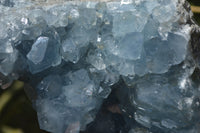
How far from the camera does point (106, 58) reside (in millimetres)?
726

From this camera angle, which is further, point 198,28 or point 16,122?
point 16,122

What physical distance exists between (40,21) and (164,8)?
32 cm

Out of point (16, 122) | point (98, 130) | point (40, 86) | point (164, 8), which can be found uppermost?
point (164, 8)

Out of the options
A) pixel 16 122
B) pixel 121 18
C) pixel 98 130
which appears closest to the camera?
pixel 121 18

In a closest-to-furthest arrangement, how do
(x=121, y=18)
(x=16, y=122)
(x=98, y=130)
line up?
1. (x=121, y=18)
2. (x=98, y=130)
3. (x=16, y=122)

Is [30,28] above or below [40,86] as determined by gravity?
above

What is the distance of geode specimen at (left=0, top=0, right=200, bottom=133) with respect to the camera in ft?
2.31

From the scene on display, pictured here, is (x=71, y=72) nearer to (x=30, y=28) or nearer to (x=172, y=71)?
(x=30, y=28)

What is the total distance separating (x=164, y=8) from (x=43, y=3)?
333mm

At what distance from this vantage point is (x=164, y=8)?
71 centimetres

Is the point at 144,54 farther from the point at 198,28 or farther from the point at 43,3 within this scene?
the point at 43,3

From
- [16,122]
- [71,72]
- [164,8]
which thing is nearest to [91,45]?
[71,72]

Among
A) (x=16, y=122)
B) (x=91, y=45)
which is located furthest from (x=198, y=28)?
(x=16, y=122)

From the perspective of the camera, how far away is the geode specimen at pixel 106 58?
2.31 ft
